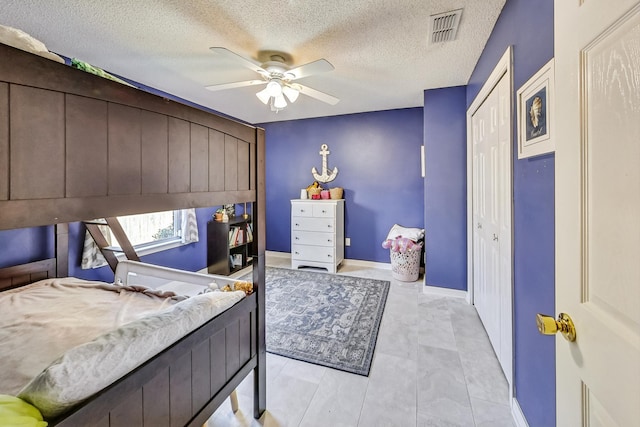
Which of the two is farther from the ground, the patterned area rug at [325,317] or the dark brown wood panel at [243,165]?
the dark brown wood panel at [243,165]

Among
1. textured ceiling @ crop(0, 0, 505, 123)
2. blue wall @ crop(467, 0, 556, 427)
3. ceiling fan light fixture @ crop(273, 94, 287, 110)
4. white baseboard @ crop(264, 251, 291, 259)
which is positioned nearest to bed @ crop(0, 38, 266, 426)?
textured ceiling @ crop(0, 0, 505, 123)

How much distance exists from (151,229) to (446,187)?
11.7 ft

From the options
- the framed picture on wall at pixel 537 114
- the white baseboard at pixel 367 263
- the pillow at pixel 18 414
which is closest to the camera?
the pillow at pixel 18 414

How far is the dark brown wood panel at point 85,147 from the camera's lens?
0.69 m

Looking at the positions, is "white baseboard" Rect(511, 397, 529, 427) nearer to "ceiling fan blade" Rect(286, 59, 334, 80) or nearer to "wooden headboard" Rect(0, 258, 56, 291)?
"ceiling fan blade" Rect(286, 59, 334, 80)

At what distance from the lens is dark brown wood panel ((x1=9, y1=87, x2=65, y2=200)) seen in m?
0.60

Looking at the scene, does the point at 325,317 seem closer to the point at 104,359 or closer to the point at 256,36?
the point at 104,359

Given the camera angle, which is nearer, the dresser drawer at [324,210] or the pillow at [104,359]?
the pillow at [104,359]

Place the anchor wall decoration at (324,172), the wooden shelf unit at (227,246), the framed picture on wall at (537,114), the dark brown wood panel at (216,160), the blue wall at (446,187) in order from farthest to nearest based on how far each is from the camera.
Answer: the anchor wall decoration at (324,172) < the wooden shelf unit at (227,246) < the blue wall at (446,187) < the dark brown wood panel at (216,160) < the framed picture on wall at (537,114)

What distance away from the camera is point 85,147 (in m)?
0.73

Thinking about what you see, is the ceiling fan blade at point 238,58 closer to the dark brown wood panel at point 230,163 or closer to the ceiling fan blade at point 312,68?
the ceiling fan blade at point 312,68

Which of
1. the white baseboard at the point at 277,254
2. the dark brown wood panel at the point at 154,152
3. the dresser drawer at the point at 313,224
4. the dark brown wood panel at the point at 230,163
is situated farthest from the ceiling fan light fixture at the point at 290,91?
the white baseboard at the point at 277,254

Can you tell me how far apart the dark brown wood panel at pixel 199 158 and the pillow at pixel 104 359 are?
0.51 meters

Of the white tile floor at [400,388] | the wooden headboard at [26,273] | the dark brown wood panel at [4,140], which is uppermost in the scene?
the dark brown wood panel at [4,140]
